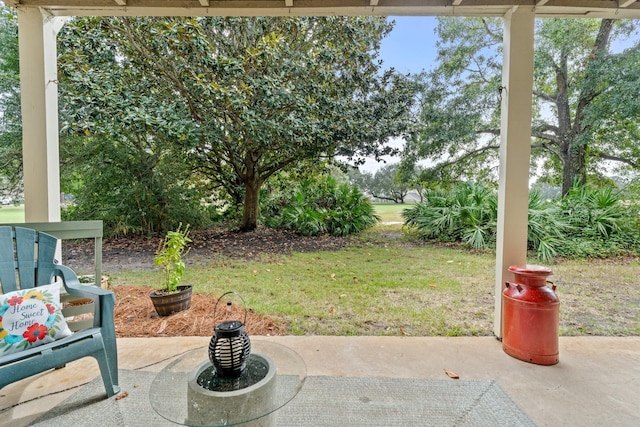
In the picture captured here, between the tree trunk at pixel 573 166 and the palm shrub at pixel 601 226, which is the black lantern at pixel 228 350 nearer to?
the palm shrub at pixel 601 226

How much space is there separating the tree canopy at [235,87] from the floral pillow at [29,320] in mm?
2580

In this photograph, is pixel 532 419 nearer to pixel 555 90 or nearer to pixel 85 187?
pixel 555 90

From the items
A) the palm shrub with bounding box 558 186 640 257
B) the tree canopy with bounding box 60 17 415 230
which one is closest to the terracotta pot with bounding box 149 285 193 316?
the tree canopy with bounding box 60 17 415 230

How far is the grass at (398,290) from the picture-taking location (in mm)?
2746

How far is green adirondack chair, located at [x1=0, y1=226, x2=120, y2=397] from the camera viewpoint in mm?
1433

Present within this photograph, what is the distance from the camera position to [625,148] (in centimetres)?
509

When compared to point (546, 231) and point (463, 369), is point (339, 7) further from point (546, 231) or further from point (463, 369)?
point (546, 231)

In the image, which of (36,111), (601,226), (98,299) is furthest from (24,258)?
(601,226)

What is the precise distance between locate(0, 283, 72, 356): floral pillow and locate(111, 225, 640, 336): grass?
164cm

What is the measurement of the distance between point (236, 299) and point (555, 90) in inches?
269

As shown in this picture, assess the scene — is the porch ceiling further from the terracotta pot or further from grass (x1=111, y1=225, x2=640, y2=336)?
grass (x1=111, y1=225, x2=640, y2=336)

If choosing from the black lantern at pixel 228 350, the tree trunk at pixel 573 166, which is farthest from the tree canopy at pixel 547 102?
the black lantern at pixel 228 350

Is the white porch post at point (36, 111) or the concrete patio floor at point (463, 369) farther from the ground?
the white porch post at point (36, 111)

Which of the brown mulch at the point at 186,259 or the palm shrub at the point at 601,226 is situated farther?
the palm shrub at the point at 601,226
